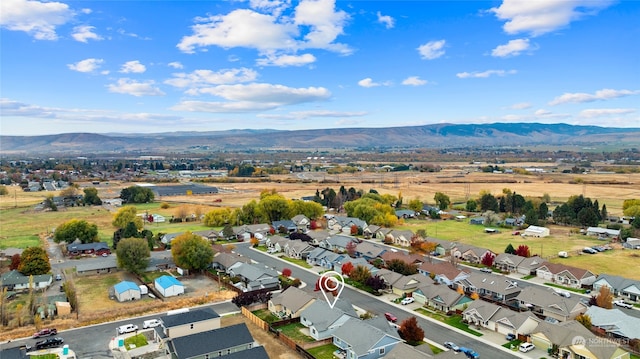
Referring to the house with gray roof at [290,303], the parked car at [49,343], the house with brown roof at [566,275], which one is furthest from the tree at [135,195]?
the house with brown roof at [566,275]

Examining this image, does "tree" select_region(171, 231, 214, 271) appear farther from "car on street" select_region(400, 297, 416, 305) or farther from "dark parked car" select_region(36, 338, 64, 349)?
"car on street" select_region(400, 297, 416, 305)

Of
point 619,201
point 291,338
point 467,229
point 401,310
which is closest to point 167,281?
point 291,338

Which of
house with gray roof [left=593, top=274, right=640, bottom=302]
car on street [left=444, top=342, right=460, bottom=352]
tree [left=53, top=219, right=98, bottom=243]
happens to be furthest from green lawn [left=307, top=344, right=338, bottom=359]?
tree [left=53, top=219, right=98, bottom=243]

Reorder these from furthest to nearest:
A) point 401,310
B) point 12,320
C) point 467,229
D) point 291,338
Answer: point 467,229
point 401,310
point 12,320
point 291,338

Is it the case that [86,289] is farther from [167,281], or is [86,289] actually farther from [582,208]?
[582,208]

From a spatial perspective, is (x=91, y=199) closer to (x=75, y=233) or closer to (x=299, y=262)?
(x=75, y=233)

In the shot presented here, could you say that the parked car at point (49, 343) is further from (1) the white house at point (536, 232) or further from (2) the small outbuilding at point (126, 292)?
(1) the white house at point (536, 232)
